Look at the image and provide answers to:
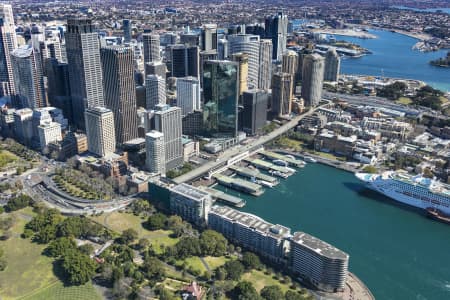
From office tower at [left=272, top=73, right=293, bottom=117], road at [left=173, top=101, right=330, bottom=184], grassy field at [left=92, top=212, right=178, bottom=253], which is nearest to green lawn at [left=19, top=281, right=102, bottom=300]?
grassy field at [left=92, top=212, right=178, bottom=253]

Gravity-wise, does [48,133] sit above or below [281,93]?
below

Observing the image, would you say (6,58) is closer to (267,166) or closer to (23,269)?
(23,269)

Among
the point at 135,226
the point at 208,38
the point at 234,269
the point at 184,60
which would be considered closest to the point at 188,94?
the point at 184,60

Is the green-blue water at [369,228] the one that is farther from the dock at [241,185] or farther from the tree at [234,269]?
the tree at [234,269]

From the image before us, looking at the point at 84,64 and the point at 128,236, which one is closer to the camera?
the point at 128,236

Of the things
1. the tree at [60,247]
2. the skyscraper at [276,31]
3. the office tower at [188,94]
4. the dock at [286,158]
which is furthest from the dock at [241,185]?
the skyscraper at [276,31]

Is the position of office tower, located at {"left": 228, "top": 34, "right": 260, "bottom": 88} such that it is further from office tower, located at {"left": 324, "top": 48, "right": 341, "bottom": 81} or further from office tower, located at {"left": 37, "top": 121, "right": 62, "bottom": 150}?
office tower, located at {"left": 37, "top": 121, "right": 62, "bottom": 150}
